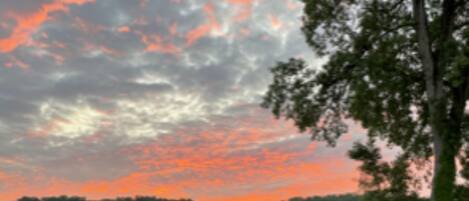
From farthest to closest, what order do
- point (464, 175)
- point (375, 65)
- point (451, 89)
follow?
point (464, 175) < point (451, 89) < point (375, 65)

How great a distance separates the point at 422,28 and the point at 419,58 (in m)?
2.37

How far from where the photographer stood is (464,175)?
31672 millimetres

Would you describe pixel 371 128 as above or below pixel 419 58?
below

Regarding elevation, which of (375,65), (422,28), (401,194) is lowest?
(401,194)

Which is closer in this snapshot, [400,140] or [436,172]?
[436,172]

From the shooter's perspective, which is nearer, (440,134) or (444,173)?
(444,173)

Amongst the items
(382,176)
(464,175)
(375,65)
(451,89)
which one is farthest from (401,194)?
(375,65)

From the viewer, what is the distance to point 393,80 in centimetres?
2830

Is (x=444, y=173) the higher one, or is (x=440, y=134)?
(x=440, y=134)

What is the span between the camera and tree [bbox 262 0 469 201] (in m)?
27.6

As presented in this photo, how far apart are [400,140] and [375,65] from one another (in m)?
6.72

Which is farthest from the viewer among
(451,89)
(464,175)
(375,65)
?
(464,175)

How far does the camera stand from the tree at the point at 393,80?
2761 cm

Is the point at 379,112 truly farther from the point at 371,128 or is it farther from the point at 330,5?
the point at 330,5
